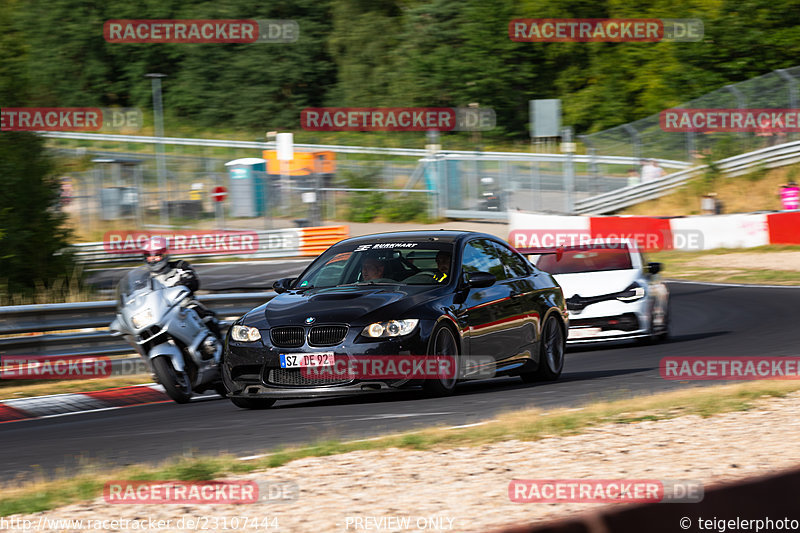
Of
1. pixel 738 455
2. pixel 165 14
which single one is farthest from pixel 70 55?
pixel 738 455

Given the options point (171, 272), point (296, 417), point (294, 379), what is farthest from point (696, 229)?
point (296, 417)

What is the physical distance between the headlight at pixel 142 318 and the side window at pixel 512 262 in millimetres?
3294

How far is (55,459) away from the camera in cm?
762

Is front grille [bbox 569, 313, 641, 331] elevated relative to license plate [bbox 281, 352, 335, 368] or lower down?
lower down

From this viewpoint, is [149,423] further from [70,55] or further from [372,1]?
[70,55]

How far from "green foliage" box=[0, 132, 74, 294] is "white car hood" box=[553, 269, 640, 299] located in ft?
26.5

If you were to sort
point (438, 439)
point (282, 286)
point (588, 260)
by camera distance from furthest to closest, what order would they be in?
point (588, 260) → point (282, 286) → point (438, 439)

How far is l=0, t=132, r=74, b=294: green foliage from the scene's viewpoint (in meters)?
17.4

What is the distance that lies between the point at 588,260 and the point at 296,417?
757cm

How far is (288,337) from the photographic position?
9.42 m

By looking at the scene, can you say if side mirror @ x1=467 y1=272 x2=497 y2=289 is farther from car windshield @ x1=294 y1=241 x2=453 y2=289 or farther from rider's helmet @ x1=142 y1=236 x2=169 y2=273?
rider's helmet @ x1=142 y1=236 x2=169 y2=273
